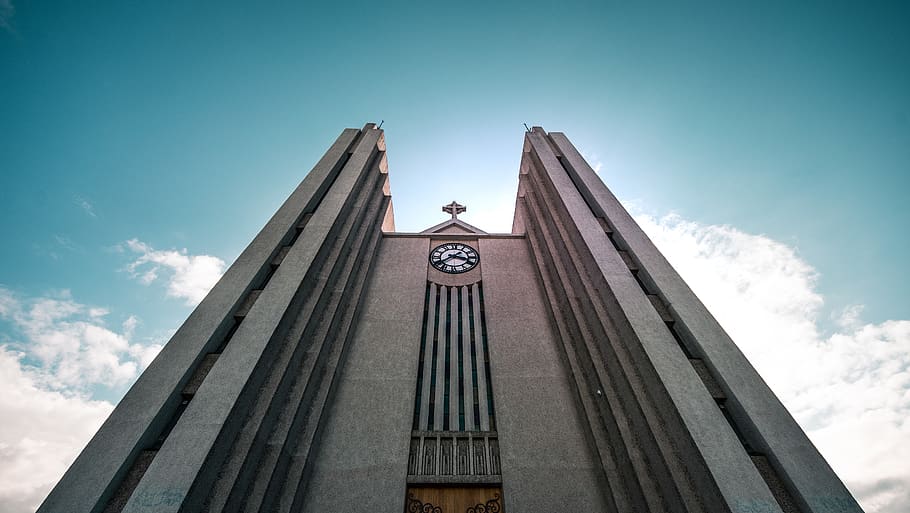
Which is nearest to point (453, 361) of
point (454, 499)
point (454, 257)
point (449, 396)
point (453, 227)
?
point (449, 396)

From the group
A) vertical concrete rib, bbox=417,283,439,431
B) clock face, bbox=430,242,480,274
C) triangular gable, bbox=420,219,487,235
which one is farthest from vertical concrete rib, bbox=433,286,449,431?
triangular gable, bbox=420,219,487,235

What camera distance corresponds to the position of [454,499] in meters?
9.72

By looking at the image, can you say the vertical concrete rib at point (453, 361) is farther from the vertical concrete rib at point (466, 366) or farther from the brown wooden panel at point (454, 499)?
the brown wooden panel at point (454, 499)

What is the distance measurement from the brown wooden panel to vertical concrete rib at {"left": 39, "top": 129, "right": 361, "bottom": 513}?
552 centimetres

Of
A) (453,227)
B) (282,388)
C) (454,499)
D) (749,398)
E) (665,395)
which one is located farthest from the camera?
(453,227)

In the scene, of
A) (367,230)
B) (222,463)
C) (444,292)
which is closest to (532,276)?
(444,292)

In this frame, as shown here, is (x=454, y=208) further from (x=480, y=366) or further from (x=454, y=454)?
(x=454, y=454)

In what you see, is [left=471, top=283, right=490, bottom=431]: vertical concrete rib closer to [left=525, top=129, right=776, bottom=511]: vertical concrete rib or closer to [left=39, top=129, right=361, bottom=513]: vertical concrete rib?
[left=525, top=129, right=776, bottom=511]: vertical concrete rib

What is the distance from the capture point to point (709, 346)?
9.11 meters

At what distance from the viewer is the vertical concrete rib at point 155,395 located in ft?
21.2

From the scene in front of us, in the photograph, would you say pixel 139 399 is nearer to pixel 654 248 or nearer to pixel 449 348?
pixel 449 348

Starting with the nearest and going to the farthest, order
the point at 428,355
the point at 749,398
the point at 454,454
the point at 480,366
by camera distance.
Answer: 1. the point at 749,398
2. the point at 454,454
3. the point at 480,366
4. the point at 428,355

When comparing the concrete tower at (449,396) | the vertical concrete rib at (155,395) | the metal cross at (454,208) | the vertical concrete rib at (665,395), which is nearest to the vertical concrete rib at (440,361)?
the concrete tower at (449,396)

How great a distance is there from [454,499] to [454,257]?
36.8 ft
